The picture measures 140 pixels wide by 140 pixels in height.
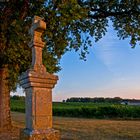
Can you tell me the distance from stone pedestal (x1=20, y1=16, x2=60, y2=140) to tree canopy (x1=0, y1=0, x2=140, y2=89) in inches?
257

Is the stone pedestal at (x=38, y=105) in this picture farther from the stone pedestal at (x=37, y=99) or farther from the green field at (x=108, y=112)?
the green field at (x=108, y=112)

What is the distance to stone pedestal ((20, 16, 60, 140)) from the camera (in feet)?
35.6

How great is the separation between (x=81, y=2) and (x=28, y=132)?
11439mm

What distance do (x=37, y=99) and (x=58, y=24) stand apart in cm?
897

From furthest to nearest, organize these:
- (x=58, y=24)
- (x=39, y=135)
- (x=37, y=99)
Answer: (x=58, y=24) → (x=37, y=99) → (x=39, y=135)

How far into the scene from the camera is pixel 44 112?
11.0 m

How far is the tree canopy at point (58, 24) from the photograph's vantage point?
61.5ft

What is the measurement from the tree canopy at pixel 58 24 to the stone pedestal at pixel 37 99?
21.4 ft

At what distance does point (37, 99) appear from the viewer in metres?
10.9

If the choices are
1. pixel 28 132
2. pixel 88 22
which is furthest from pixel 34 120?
pixel 88 22

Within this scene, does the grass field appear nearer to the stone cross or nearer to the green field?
the stone cross

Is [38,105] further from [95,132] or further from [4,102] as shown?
[95,132]

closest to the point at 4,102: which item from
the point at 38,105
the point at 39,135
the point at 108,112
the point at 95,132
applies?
the point at 95,132

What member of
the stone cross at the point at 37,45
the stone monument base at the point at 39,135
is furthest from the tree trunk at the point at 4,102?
the stone cross at the point at 37,45
